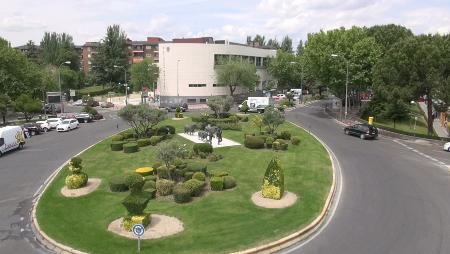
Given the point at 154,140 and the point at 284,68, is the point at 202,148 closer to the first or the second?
the point at 154,140

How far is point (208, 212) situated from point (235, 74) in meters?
78.5

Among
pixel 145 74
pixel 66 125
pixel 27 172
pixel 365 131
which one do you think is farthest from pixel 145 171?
pixel 145 74

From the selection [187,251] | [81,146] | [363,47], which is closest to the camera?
[187,251]

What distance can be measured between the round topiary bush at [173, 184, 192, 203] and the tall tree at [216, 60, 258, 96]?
75.9m

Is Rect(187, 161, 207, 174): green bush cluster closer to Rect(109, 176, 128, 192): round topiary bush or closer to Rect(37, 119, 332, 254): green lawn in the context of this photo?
Rect(37, 119, 332, 254): green lawn

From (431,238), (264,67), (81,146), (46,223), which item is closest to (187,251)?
(46,223)

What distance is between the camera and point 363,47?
218 feet

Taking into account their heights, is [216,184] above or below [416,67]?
below

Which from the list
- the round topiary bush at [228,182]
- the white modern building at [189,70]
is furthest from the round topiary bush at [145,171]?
the white modern building at [189,70]

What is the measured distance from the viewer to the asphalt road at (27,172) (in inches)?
818

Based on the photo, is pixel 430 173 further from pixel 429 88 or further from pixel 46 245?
pixel 46 245

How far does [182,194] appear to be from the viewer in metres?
24.3

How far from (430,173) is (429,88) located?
19921mm

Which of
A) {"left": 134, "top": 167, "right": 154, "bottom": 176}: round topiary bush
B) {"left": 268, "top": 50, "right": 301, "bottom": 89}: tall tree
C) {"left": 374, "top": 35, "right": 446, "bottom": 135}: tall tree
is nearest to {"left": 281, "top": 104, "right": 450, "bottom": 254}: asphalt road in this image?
{"left": 374, "top": 35, "right": 446, "bottom": 135}: tall tree
